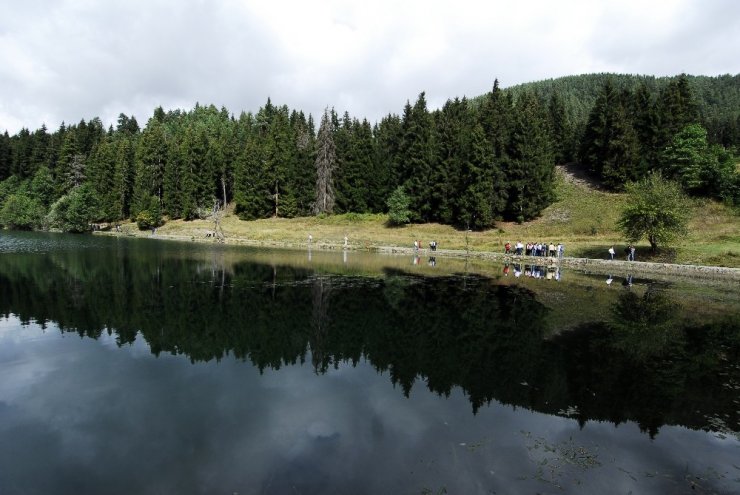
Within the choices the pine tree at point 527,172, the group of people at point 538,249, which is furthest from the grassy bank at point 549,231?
the group of people at point 538,249

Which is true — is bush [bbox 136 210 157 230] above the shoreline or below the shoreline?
above

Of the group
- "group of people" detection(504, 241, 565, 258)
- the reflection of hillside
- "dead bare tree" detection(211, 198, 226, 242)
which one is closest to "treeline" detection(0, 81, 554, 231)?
"dead bare tree" detection(211, 198, 226, 242)

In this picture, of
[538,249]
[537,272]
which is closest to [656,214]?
[538,249]

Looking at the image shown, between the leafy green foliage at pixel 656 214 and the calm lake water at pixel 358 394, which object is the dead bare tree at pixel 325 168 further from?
the calm lake water at pixel 358 394

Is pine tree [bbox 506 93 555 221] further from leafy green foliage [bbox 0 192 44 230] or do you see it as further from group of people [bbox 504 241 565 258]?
leafy green foliage [bbox 0 192 44 230]

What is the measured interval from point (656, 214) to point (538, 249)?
12.2 m

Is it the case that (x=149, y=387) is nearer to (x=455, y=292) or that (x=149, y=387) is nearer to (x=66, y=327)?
(x=66, y=327)

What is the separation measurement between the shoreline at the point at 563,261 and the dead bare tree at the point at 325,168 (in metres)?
16.9

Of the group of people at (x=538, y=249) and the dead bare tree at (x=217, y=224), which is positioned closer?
the group of people at (x=538, y=249)

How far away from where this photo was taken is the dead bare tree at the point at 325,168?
81.9 m

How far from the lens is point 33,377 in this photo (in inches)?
496

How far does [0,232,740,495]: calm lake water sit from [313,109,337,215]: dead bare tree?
2262 inches

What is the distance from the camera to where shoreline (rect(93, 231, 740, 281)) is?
39.5m

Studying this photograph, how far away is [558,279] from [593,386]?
2436 cm
